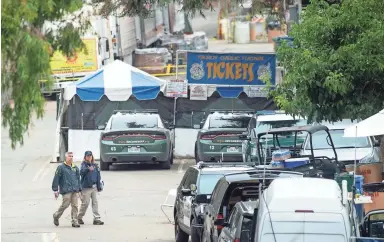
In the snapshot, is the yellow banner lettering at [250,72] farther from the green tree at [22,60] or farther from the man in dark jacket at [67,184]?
the green tree at [22,60]

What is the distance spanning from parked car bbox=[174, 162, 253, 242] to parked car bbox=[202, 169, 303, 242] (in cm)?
84

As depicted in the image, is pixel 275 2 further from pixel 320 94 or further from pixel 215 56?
pixel 320 94

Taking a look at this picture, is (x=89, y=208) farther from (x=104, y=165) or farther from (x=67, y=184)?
(x=104, y=165)

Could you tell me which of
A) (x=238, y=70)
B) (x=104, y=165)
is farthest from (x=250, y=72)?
(x=104, y=165)

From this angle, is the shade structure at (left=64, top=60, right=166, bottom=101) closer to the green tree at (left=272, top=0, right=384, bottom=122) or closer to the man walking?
the man walking

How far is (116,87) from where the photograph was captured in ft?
104

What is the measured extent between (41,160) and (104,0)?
980 centimetres

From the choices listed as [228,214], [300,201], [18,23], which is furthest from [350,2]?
[18,23]

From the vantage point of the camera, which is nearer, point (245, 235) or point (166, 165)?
point (245, 235)

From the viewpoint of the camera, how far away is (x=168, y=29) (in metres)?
66.3

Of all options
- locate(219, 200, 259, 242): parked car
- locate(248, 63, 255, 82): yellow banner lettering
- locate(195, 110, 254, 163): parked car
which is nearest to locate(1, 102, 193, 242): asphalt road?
locate(195, 110, 254, 163): parked car

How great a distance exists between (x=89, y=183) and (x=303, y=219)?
407 inches

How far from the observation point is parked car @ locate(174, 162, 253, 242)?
16881mm

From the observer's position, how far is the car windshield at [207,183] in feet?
58.3
